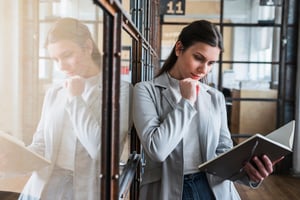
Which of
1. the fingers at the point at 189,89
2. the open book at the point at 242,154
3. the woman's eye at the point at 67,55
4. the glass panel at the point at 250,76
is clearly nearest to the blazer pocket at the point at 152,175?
the open book at the point at 242,154

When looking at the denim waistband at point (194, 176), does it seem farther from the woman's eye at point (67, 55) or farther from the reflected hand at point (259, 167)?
the woman's eye at point (67, 55)

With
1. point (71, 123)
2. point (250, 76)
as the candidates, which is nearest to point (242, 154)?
point (71, 123)

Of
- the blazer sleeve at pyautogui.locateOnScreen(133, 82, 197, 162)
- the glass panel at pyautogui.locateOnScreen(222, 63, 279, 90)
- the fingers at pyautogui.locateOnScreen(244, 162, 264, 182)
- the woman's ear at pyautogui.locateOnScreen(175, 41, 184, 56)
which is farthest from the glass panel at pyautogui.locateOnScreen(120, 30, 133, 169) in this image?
the glass panel at pyautogui.locateOnScreen(222, 63, 279, 90)

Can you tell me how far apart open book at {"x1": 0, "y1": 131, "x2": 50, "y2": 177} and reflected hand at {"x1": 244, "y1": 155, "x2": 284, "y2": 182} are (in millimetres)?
583

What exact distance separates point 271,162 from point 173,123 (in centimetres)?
33

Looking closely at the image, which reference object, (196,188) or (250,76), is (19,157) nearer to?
(196,188)

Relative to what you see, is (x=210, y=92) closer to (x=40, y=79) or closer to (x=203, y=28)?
(x=203, y=28)

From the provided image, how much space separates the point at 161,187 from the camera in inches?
45.1

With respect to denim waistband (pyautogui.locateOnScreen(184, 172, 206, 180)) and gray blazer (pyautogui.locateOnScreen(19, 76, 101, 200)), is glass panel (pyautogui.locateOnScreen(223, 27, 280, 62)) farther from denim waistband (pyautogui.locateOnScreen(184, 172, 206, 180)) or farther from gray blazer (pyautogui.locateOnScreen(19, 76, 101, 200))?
gray blazer (pyautogui.locateOnScreen(19, 76, 101, 200))

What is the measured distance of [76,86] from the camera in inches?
33.6

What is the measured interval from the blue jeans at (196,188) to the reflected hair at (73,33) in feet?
1.69

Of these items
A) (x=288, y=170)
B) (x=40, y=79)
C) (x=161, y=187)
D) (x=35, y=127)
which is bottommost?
(x=288, y=170)

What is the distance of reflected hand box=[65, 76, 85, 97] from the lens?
847mm

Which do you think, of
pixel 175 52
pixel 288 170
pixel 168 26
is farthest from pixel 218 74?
pixel 175 52
